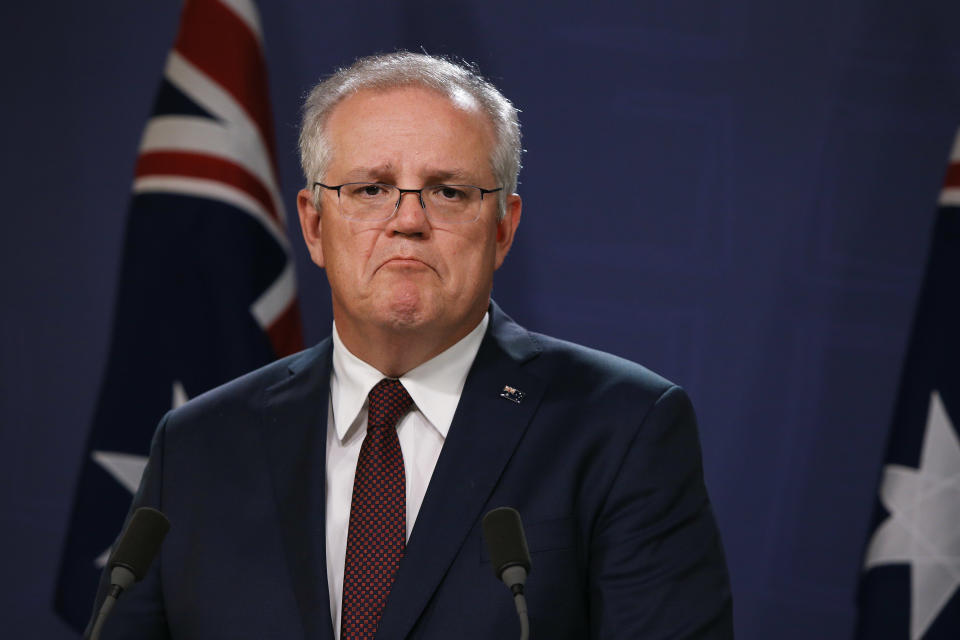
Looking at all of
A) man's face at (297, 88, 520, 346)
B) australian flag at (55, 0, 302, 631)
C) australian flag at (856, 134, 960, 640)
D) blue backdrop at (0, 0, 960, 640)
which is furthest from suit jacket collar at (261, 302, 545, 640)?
blue backdrop at (0, 0, 960, 640)

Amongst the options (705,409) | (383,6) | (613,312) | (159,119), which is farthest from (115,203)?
(705,409)

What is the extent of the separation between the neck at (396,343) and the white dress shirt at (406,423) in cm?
1

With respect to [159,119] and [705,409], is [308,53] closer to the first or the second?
[159,119]

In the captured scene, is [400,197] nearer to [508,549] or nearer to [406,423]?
[406,423]

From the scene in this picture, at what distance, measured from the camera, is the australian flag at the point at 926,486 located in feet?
8.77

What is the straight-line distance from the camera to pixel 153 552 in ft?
4.44

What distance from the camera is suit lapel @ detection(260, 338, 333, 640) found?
1.53 m

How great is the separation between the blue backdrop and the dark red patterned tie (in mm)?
1577

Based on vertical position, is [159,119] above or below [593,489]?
above

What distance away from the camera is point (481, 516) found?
1.53 meters

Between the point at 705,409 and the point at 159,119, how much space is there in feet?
5.17

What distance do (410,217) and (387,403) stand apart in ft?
0.88

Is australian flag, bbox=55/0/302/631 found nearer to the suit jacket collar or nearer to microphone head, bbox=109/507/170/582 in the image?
the suit jacket collar

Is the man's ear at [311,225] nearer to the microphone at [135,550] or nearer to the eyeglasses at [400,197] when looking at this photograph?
the eyeglasses at [400,197]
